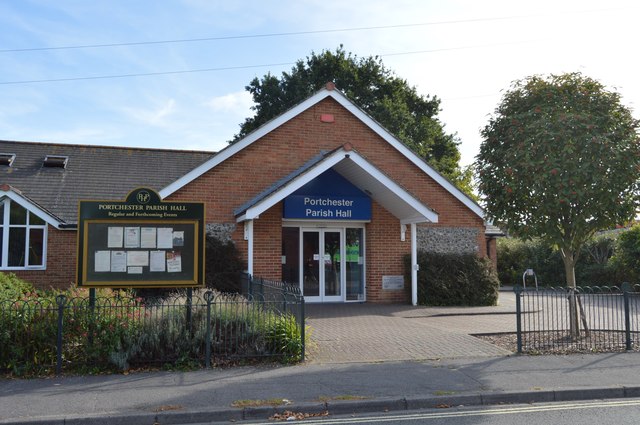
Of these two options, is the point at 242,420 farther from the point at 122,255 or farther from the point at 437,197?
the point at 437,197

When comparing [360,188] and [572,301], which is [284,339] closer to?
[572,301]

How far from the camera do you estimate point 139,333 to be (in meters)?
8.64

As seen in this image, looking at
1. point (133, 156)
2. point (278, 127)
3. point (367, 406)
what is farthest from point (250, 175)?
point (367, 406)

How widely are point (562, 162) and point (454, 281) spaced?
6.72 m

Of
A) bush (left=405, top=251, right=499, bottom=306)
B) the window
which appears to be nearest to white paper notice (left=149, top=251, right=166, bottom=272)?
the window

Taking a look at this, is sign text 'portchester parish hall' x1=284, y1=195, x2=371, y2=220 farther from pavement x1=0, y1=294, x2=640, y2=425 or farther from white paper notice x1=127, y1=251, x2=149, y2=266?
white paper notice x1=127, y1=251, x2=149, y2=266

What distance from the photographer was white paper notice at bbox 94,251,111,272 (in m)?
9.05

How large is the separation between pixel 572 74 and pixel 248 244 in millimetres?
8687

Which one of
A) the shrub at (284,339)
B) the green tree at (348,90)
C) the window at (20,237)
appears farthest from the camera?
the green tree at (348,90)

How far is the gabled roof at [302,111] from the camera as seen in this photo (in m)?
15.8

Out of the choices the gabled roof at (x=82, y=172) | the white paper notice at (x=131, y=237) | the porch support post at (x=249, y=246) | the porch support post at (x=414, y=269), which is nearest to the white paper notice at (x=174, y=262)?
the white paper notice at (x=131, y=237)

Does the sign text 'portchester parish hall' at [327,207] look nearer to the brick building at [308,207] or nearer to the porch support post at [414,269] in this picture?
the brick building at [308,207]

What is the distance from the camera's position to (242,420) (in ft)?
21.2

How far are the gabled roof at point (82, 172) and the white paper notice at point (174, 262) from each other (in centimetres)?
792
